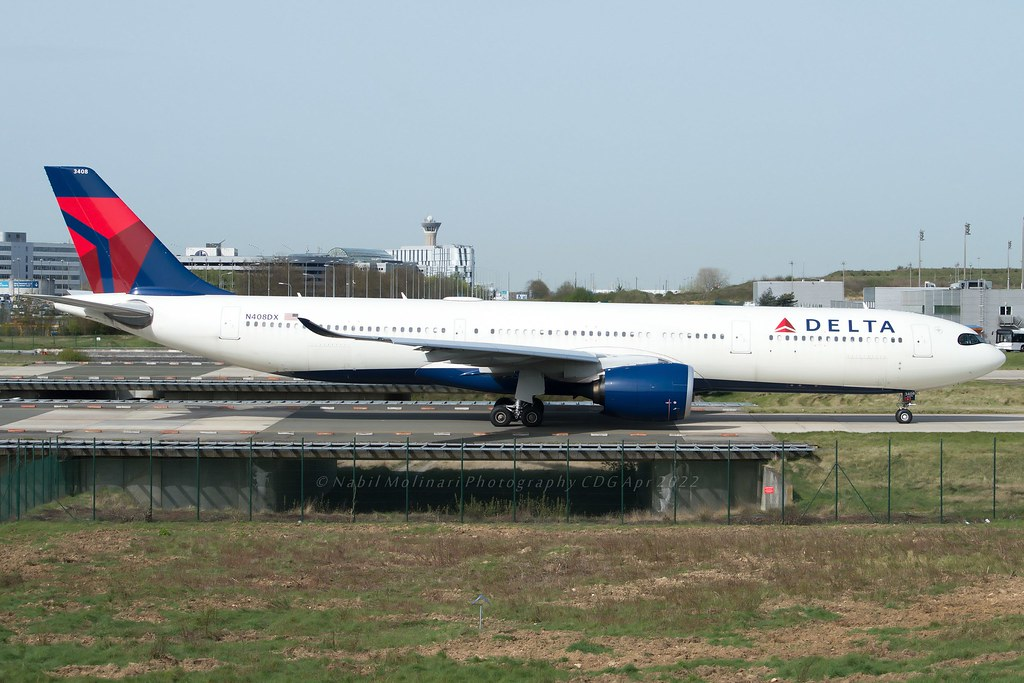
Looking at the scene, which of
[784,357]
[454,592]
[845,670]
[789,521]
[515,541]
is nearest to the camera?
[845,670]

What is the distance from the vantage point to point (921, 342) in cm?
3144

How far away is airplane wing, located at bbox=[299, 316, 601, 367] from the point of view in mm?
28625

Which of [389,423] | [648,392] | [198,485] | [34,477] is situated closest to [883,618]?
[648,392]

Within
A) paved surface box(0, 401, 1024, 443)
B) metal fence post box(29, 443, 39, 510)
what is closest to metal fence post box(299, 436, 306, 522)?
paved surface box(0, 401, 1024, 443)

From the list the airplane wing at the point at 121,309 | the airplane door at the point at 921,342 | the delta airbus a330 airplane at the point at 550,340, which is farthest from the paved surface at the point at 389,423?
the airplane wing at the point at 121,309

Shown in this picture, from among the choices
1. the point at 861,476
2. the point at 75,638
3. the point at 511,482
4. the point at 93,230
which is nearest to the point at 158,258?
the point at 93,230

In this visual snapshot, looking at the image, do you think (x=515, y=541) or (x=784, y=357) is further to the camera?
(x=784, y=357)

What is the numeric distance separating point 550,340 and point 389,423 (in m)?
5.52

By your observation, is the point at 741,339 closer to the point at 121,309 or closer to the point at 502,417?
the point at 502,417

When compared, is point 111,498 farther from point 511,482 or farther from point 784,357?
point 784,357

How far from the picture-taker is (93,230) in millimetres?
33062

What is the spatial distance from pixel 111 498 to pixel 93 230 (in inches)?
431

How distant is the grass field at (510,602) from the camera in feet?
47.3

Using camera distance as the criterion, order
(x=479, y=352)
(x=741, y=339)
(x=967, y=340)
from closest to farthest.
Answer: (x=479, y=352), (x=741, y=339), (x=967, y=340)
